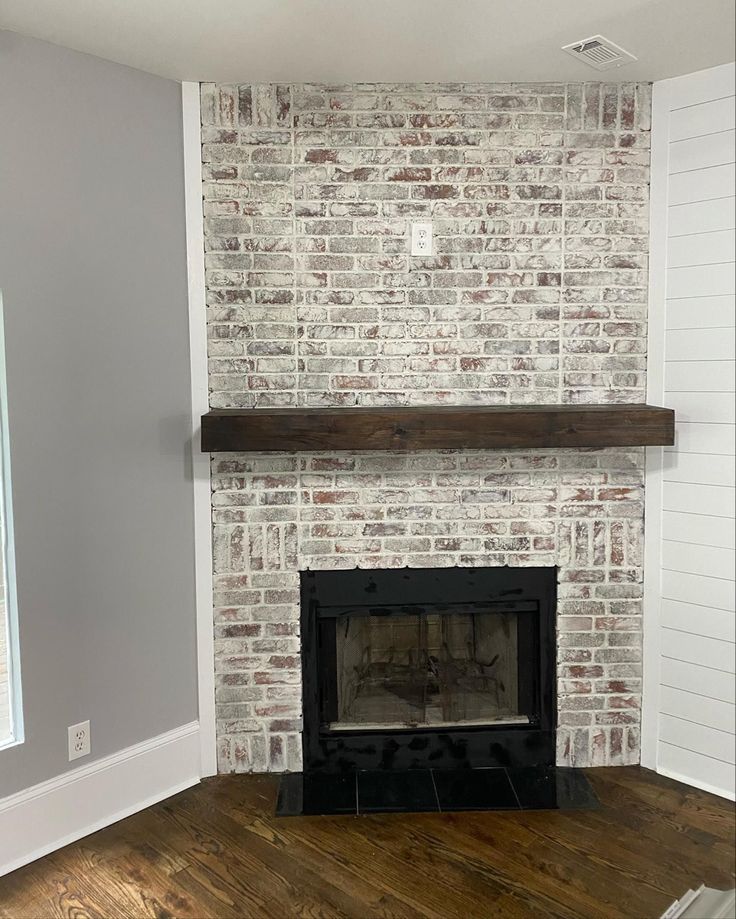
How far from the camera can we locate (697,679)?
2.50 m

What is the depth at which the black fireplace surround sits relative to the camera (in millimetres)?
2619

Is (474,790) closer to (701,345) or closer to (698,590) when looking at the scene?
(698,590)

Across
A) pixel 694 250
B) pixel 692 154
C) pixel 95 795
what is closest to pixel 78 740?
pixel 95 795

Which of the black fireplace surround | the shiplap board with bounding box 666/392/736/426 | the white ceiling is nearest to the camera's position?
the white ceiling

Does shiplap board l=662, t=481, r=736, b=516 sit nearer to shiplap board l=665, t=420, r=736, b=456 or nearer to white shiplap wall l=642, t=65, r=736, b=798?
white shiplap wall l=642, t=65, r=736, b=798

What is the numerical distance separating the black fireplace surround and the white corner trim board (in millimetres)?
300

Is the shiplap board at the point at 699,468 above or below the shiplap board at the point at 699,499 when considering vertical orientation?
above

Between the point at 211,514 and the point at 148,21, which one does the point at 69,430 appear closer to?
the point at 211,514

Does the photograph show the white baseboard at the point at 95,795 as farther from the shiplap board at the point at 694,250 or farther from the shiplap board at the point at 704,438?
the shiplap board at the point at 694,250

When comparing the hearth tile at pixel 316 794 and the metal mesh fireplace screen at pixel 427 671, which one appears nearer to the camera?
the hearth tile at pixel 316 794

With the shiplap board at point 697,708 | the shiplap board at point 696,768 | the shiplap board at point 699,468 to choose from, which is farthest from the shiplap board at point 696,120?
the shiplap board at point 696,768

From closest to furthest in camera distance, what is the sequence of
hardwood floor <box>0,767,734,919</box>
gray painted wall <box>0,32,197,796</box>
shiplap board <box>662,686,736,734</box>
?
hardwood floor <box>0,767,734,919</box>
gray painted wall <box>0,32,197,796</box>
shiplap board <box>662,686,736,734</box>

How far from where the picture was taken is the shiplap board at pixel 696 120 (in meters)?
2.08

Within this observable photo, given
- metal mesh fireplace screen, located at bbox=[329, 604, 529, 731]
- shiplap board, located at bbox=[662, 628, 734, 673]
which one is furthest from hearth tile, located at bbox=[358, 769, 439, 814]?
shiplap board, located at bbox=[662, 628, 734, 673]
